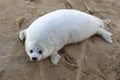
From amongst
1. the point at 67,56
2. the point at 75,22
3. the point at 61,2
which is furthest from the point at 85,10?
the point at 67,56

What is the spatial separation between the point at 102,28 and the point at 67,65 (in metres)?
0.85

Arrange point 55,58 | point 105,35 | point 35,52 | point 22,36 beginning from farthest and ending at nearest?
point 105,35 < point 22,36 < point 55,58 < point 35,52

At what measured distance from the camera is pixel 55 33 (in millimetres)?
3816

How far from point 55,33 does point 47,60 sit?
32cm

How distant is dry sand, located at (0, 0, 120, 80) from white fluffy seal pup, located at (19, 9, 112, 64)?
0.28 feet

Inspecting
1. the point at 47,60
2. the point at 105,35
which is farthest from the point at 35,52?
the point at 105,35

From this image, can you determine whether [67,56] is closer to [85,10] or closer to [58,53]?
[58,53]

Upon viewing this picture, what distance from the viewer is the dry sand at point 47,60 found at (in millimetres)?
3705

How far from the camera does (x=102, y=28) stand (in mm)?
4395

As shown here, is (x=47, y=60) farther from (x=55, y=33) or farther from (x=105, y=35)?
(x=105, y=35)

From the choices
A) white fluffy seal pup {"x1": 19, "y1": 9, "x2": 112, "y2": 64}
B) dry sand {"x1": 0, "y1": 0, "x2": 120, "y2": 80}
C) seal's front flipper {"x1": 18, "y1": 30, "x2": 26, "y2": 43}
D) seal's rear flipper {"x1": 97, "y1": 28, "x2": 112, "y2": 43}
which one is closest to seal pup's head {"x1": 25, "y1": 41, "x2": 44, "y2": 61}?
white fluffy seal pup {"x1": 19, "y1": 9, "x2": 112, "y2": 64}

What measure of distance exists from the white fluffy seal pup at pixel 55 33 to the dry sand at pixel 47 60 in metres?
0.09

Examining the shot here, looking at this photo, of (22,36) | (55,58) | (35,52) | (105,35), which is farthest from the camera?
(105,35)

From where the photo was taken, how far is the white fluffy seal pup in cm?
371
